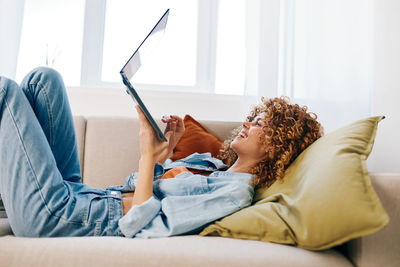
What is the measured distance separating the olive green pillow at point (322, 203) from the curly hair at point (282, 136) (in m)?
0.11

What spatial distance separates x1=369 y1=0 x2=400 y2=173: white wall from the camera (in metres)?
1.22

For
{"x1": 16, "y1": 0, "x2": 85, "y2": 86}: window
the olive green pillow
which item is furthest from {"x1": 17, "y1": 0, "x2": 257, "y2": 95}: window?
the olive green pillow

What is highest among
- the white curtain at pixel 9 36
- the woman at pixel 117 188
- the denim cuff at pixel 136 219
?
the white curtain at pixel 9 36

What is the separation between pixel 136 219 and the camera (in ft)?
3.15

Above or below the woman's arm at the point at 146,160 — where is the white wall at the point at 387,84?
above

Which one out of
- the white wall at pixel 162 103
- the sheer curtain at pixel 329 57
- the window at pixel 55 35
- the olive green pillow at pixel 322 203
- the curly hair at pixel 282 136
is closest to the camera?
the olive green pillow at pixel 322 203

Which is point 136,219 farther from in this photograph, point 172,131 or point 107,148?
point 107,148

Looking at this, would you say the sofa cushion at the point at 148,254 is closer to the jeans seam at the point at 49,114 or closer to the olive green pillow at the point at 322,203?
the olive green pillow at the point at 322,203

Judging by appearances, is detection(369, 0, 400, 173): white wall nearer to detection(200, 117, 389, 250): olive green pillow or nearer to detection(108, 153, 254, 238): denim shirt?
detection(200, 117, 389, 250): olive green pillow

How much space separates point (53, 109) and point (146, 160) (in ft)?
1.18

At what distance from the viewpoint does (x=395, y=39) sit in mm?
1231

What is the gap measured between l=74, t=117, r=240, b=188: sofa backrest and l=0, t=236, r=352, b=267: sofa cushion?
635 millimetres

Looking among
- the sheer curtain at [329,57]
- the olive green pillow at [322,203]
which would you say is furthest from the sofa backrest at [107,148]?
the sheer curtain at [329,57]

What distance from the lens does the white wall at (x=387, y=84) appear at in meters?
1.22
